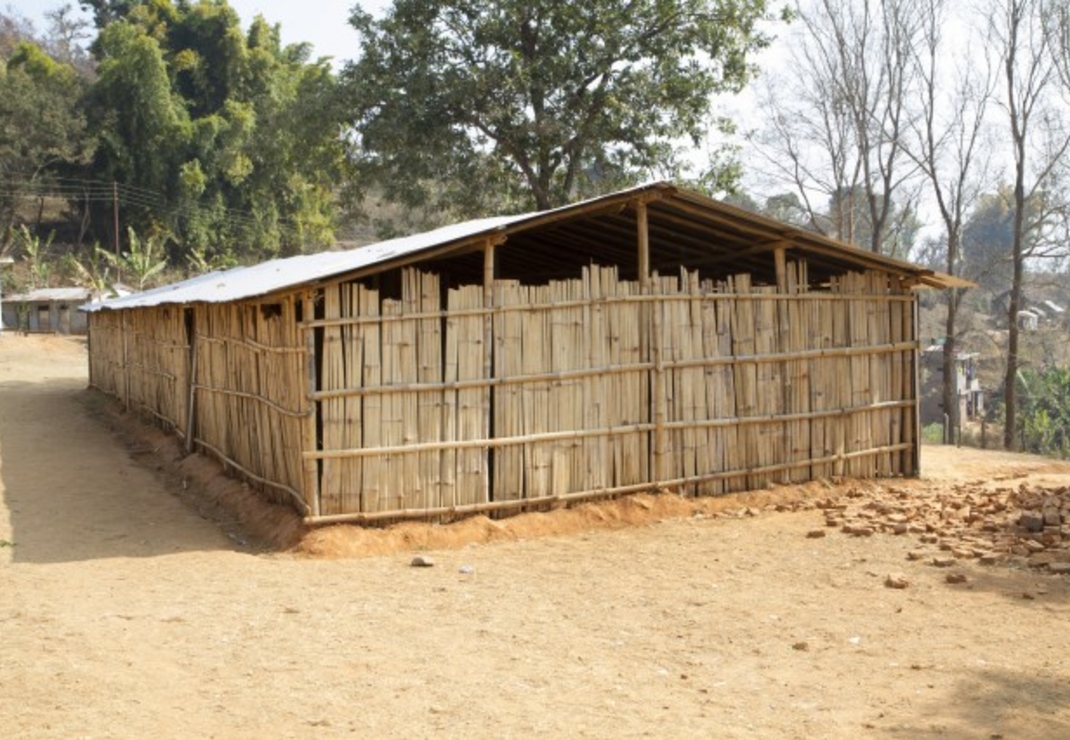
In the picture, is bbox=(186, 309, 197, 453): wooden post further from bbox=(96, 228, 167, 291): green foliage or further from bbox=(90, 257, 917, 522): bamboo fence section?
bbox=(96, 228, 167, 291): green foliage

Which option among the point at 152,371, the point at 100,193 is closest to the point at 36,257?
the point at 100,193

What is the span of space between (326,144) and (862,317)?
1362cm

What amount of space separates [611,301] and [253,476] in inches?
158

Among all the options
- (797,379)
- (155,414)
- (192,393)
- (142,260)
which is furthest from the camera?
(142,260)

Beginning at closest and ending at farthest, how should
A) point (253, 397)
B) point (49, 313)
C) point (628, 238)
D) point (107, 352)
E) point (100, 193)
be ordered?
point (253, 397) → point (628, 238) → point (107, 352) → point (49, 313) → point (100, 193)

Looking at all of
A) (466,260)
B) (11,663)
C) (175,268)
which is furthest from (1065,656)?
(175,268)

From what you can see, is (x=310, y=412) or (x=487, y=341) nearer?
(x=310, y=412)

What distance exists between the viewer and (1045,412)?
3002 centimetres

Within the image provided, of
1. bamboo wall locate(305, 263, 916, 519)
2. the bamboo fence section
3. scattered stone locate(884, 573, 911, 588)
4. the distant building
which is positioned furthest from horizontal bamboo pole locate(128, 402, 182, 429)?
the distant building

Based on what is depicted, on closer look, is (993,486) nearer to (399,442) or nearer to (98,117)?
(399,442)

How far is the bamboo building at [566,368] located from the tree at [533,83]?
8329 mm

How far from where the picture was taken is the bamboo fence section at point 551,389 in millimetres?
9031

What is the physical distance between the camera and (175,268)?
43094 millimetres

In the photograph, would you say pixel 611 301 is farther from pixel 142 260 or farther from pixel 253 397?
pixel 142 260
